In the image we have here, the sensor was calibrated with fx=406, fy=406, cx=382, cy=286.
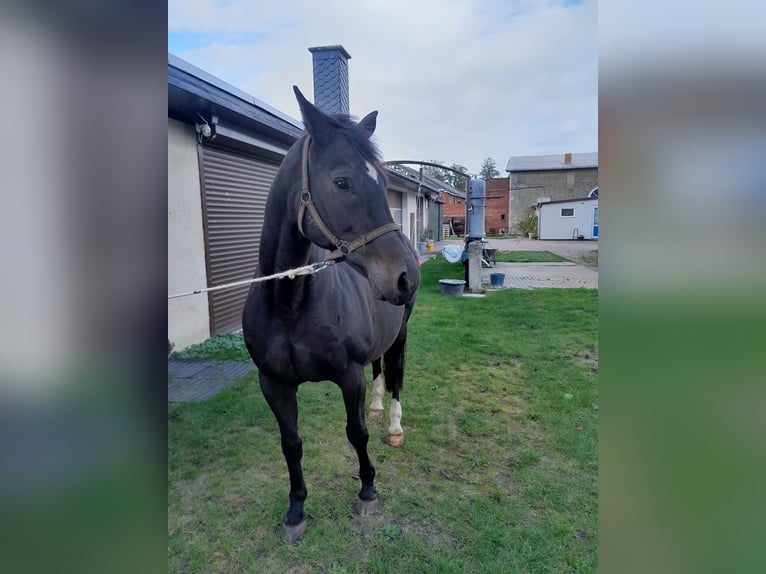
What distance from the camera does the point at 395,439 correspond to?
3029mm

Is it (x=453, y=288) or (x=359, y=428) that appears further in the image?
(x=453, y=288)

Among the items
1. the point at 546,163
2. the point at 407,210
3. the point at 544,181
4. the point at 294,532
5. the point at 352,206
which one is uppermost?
the point at 546,163

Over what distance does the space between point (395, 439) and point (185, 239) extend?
3.54 m

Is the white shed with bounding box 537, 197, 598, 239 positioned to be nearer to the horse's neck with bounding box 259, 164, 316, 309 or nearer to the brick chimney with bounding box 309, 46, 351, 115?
the brick chimney with bounding box 309, 46, 351, 115

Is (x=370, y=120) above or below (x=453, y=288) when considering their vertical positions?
above

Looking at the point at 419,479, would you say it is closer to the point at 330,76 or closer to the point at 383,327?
the point at 383,327

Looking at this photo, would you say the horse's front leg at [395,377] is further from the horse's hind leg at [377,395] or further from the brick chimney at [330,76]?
the brick chimney at [330,76]
